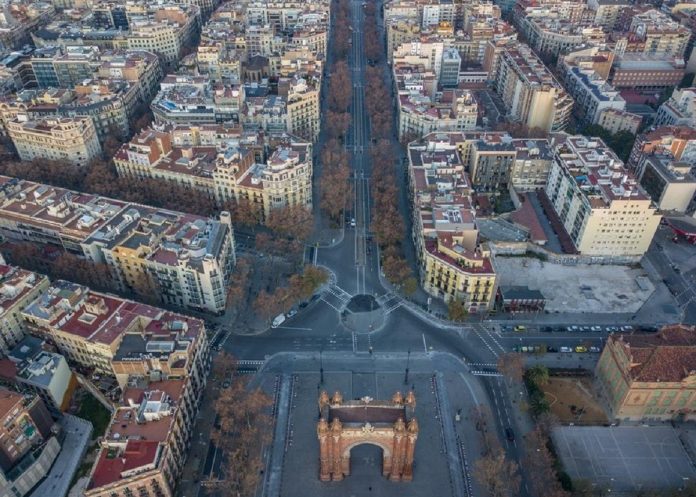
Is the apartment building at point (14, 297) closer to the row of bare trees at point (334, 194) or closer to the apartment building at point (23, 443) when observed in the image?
the apartment building at point (23, 443)

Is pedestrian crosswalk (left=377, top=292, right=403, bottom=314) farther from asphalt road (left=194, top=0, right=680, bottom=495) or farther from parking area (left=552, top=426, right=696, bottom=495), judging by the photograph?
parking area (left=552, top=426, right=696, bottom=495)

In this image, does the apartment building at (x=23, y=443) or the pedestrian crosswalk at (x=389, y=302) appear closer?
the apartment building at (x=23, y=443)

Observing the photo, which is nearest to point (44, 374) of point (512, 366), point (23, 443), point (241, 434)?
point (23, 443)

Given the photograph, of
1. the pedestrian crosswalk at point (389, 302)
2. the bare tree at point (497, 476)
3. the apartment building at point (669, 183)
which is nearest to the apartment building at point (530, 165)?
the apartment building at point (669, 183)

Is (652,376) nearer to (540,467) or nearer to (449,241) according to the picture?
(540,467)

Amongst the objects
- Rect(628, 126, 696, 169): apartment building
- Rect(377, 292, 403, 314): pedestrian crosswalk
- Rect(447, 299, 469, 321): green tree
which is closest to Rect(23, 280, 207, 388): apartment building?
Rect(377, 292, 403, 314): pedestrian crosswalk

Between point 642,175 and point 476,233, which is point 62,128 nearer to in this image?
point 476,233

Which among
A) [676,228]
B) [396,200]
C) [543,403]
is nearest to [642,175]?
[676,228]

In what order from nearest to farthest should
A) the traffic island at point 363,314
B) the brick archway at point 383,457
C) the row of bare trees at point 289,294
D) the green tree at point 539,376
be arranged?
the brick archway at point 383,457, the green tree at point 539,376, the row of bare trees at point 289,294, the traffic island at point 363,314
